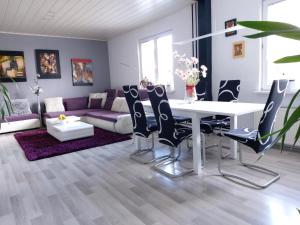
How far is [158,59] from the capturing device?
5.72 meters

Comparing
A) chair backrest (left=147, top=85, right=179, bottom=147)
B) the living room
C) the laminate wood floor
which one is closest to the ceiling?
the living room

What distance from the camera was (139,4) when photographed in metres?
4.23

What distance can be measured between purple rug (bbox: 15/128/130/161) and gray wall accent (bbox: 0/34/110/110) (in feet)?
6.21

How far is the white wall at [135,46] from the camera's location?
188 inches

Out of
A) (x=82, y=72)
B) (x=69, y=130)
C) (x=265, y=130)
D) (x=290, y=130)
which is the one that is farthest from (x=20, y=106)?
(x=290, y=130)

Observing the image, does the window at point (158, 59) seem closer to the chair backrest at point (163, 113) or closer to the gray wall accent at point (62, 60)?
the gray wall accent at point (62, 60)

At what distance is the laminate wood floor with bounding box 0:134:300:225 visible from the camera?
6.13 ft

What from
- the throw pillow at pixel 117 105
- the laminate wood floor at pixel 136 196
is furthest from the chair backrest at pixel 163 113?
the throw pillow at pixel 117 105

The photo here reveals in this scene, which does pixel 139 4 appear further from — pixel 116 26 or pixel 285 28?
pixel 285 28

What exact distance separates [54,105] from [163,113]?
4765mm

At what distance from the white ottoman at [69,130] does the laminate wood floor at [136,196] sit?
3.68 feet

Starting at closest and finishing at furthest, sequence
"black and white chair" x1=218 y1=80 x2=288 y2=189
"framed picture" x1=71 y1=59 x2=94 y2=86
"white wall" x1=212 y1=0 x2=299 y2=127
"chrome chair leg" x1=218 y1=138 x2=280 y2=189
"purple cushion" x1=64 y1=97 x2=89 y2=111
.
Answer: "black and white chair" x1=218 y1=80 x2=288 y2=189 → "chrome chair leg" x1=218 y1=138 x2=280 y2=189 → "white wall" x1=212 y1=0 x2=299 y2=127 → "purple cushion" x1=64 y1=97 x2=89 y2=111 → "framed picture" x1=71 y1=59 x2=94 y2=86

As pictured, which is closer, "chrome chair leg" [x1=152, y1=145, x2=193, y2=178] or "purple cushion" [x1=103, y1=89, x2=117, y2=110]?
"chrome chair leg" [x1=152, y1=145, x2=193, y2=178]

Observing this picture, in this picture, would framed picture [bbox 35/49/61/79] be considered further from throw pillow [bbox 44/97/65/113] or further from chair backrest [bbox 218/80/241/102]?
chair backrest [bbox 218/80/241/102]
